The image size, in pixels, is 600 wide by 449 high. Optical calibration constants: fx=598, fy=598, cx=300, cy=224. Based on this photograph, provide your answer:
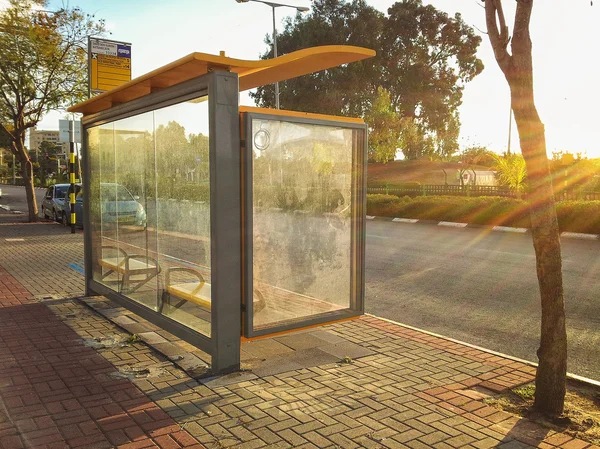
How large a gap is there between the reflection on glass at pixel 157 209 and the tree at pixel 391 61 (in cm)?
4428

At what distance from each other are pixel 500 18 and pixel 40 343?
5.08m

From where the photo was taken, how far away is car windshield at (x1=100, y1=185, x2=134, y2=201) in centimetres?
723

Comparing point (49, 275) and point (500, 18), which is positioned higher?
point (500, 18)

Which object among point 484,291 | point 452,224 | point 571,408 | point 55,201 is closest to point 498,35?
point 571,408

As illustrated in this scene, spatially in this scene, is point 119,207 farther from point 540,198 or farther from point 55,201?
point 55,201

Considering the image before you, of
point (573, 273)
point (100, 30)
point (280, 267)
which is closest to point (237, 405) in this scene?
point (280, 267)

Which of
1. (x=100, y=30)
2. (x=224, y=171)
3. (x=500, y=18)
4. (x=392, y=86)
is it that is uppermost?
(x=392, y=86)

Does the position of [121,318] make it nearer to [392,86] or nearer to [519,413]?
[519,413]

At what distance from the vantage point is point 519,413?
4.27 metres

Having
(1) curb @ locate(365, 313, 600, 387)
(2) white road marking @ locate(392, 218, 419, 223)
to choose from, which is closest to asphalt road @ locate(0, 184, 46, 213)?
(2) white road marking @ locate(392, 218, 419, 223)

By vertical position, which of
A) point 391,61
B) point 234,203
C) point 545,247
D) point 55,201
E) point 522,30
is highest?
point 391,61

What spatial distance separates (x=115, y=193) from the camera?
7535mm

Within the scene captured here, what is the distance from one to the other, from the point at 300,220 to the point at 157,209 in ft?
5.31

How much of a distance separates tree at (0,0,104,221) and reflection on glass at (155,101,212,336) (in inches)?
592
